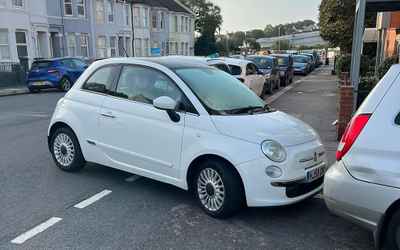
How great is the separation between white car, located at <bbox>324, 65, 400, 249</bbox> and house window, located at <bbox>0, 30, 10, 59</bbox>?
2408cm

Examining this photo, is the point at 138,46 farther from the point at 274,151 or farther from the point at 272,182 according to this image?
the point at 272,182

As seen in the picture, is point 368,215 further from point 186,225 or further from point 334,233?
point 186,225

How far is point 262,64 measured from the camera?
17.3m

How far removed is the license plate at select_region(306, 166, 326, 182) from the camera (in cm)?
429

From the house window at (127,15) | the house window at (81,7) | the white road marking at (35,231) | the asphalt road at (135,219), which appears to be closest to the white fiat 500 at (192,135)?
the asphalt road at (135,219)

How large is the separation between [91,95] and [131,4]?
3506cm

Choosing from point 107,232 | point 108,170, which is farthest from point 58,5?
point 107,232

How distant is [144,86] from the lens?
16.6ft

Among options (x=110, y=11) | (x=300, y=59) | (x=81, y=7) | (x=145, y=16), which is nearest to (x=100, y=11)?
(x=110, y=11)

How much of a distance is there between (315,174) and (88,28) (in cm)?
3055

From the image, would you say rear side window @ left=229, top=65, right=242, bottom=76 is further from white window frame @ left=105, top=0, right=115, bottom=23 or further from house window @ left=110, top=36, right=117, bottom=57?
house window @ left=110, top=36, right=117, bottom=57

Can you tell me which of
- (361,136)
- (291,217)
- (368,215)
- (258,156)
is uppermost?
(361,136)

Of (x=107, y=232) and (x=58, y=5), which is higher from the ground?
(x=58, y=5)

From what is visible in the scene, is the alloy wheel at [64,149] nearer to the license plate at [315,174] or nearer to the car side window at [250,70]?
the license plate at [315,174]
